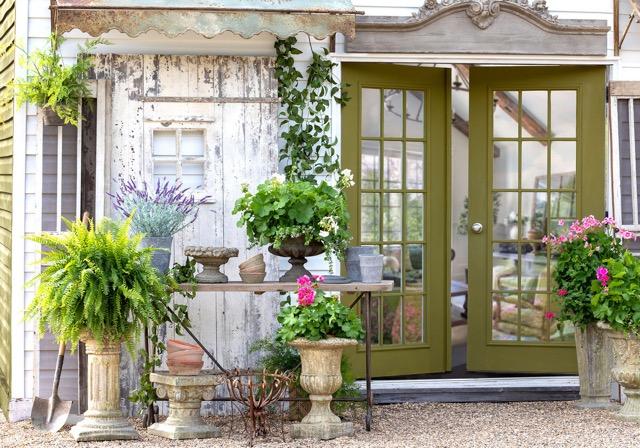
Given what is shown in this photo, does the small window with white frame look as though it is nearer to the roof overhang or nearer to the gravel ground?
the roof overhang

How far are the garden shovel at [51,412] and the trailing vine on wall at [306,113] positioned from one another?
1.90m

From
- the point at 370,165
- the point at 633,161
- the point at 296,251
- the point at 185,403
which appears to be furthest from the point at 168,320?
the point at 633,161

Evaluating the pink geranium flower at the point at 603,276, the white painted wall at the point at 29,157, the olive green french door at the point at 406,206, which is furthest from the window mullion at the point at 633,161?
the white painted wall at the point at 29,157

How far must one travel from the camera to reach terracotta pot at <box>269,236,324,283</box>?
659 cm

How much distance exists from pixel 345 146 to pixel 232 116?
0.83 metres

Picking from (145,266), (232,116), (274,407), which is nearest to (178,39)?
(232,116)

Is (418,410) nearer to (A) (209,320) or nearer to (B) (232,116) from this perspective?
(A) (209,320)

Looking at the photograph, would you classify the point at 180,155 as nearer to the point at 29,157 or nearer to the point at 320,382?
the point at 29,157

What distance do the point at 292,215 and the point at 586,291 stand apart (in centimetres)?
200

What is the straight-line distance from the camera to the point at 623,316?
6809mm

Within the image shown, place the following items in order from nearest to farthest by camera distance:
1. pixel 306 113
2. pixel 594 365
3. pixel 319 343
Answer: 1. pixel 319 343
2. pixel 594 365
3. pixel 306 113

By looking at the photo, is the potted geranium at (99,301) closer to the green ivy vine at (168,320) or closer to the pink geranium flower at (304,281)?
the green ivy vine at (168,320)

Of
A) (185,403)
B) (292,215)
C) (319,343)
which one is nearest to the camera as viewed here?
(319,343)

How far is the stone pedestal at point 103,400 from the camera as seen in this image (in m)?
6.27
